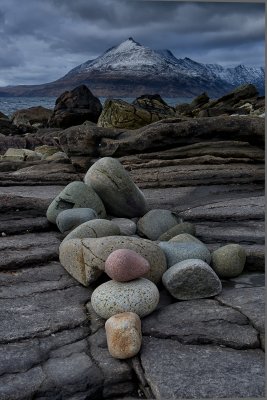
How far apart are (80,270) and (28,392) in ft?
5.13

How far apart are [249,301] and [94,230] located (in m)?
1.72

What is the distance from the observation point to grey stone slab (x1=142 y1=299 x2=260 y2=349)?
3.46 metres

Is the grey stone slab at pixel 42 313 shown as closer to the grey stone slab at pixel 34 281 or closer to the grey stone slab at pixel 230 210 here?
the grey stone slab at pixel 34 281

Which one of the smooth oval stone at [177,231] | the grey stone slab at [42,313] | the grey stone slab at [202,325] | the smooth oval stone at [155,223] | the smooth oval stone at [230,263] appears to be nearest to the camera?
the grey stone slab at [202,325]

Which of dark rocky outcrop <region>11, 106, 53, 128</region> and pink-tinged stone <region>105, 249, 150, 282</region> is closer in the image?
pink-tinged stone <region>105, 249, 150, 282</region>

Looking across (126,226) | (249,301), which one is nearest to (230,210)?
(126,226)

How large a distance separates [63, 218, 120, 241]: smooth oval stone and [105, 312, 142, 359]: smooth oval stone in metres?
1.59

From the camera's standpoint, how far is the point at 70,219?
5.65 meters

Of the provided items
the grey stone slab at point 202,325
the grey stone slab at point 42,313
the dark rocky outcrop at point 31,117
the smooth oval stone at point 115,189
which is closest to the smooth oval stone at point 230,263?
the grey stone slab at point 202,325

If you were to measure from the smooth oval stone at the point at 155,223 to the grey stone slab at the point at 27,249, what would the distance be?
0.94 meters

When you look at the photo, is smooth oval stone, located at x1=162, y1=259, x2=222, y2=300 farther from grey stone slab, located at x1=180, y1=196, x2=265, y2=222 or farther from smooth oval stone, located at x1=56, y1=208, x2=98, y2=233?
grey stone slab, located at x1=180, y1=196, x2=265, y2=222

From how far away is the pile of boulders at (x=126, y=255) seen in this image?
3.77m

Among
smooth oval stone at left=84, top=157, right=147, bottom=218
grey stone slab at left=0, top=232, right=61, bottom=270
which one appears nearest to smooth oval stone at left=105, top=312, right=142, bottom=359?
grey stone slab at left=0, top=232, right=61, bottom=270

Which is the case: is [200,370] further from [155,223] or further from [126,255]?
[155,223]
